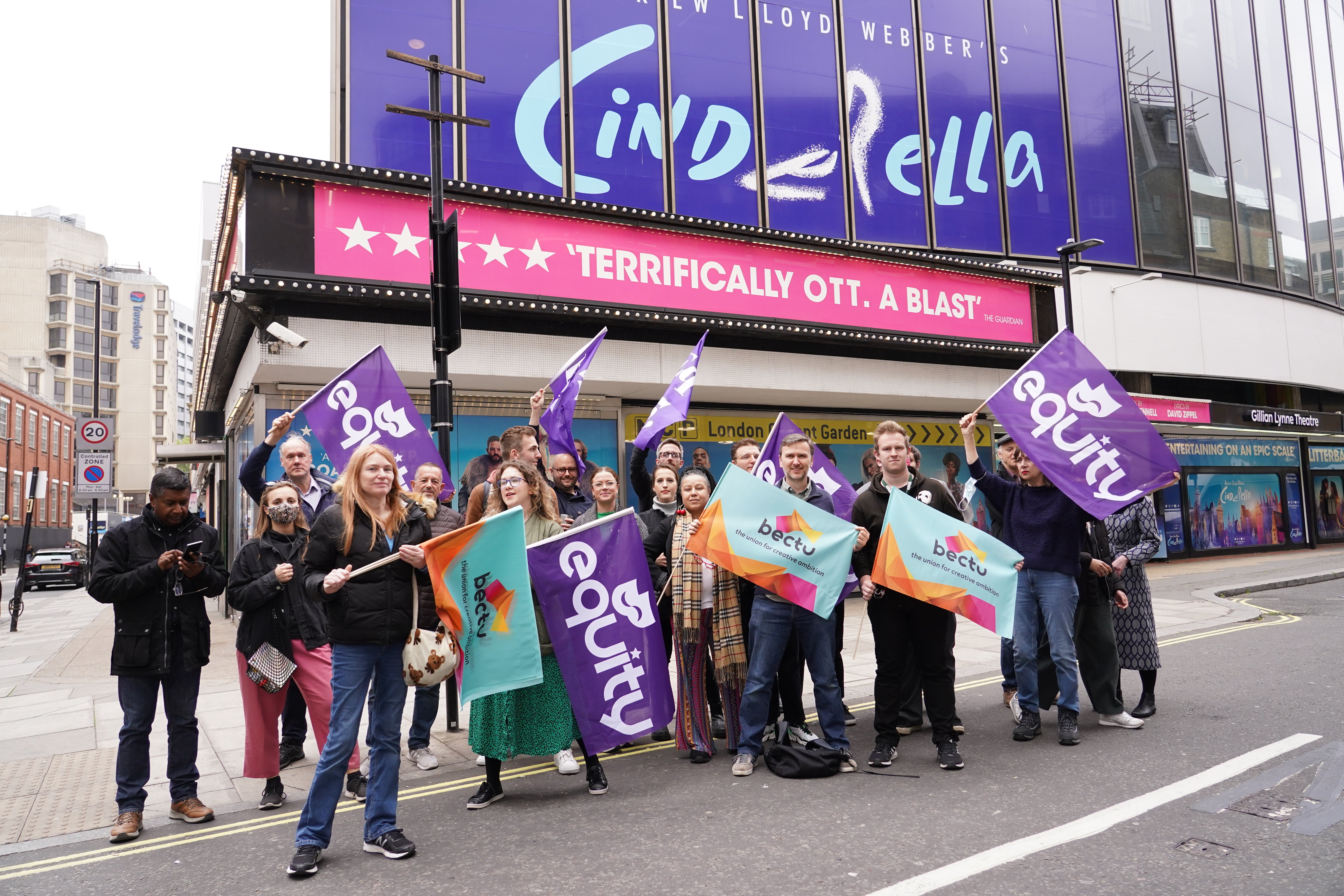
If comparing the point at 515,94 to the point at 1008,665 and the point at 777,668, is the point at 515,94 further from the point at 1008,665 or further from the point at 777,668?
the point at 777,668

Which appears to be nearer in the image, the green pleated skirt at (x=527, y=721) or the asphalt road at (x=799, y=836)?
the asphalt road at (x=799, y=836)

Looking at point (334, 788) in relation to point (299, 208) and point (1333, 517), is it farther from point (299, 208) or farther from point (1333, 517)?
point (1333, 517)

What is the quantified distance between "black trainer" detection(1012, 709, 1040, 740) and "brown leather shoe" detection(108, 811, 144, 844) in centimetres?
529

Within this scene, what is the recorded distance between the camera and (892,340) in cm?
1440

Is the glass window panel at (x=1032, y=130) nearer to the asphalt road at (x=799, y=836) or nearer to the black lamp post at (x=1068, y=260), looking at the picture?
the black lamp post at (x=1068, y=260)

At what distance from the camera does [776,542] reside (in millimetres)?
5359

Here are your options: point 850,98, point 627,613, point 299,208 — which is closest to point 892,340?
point 850,98

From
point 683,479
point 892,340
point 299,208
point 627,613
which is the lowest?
point 627,613

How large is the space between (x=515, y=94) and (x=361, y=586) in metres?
12.6

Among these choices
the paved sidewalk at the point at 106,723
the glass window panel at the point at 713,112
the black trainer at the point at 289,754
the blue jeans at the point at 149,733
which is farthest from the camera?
the glass window panel at the point at 713,112

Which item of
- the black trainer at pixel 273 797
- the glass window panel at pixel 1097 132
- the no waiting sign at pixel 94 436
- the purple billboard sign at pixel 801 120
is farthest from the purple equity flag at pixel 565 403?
the glass window panel at pixel 1097 132

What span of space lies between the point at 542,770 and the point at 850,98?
16.4 metres

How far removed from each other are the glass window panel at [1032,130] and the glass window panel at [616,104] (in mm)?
9126

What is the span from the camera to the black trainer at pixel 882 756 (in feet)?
17.4
